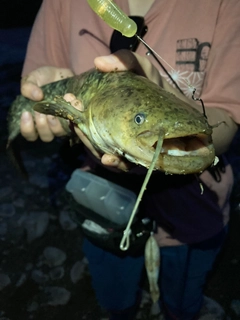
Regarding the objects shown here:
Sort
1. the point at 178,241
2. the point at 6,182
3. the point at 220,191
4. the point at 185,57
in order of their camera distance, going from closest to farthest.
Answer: the point at 185,57
the point at 220,191
the point at 178,241
the point at 6,182

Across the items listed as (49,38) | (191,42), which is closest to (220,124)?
(191,42)

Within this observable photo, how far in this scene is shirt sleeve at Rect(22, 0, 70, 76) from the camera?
5.64ft

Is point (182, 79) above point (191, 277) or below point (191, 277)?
above

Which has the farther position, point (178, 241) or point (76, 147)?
point (76, 147)

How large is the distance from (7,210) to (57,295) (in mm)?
989

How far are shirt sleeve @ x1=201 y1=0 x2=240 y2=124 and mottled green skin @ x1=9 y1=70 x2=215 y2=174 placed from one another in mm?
358

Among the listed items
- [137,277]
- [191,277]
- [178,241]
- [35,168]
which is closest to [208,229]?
[178,241]

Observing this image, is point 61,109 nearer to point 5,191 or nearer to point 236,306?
point 236,306

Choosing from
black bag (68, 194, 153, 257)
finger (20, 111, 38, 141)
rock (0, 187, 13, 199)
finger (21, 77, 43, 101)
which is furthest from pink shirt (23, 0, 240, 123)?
rock (0, 187, 13, 199)

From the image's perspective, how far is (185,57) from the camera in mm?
1443

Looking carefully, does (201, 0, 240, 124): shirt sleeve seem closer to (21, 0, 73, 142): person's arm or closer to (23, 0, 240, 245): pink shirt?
(23, 0, 240, 245): pink shirt

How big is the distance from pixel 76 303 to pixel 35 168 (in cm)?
158

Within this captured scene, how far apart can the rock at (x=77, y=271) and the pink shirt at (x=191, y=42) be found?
151 cm

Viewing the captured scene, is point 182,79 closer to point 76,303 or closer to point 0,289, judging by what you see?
point 76,303
